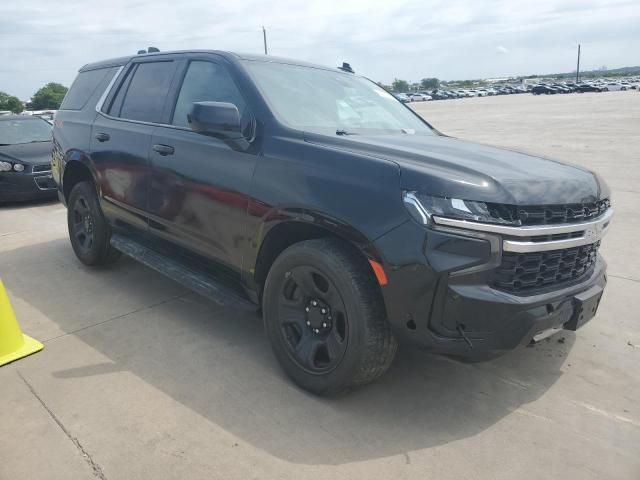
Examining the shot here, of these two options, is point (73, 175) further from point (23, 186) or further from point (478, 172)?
point (478, 172)

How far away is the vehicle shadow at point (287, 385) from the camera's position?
8.72 feet

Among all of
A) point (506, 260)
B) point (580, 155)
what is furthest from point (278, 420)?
point (580, 155)

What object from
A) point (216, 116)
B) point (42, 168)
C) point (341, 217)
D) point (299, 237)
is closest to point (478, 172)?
point (341, 217)

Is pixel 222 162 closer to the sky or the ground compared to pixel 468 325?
closer to the sky

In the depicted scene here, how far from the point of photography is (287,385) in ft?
10.2

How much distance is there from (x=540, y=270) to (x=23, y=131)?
9.41 metres

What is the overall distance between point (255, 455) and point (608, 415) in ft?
6.10

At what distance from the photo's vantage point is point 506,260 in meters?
2.40

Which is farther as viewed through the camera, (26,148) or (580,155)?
(580,155)

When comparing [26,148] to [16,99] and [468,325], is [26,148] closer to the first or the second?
[468,325]

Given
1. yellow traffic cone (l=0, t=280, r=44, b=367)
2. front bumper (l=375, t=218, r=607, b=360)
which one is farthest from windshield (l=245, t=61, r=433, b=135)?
yellow traffic cone (l=0, t=280, r=44, b=367)

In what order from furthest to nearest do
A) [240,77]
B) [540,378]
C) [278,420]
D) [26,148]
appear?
1. [26,148]
2. [240,77]
3. [540,378]
4. [278,420]

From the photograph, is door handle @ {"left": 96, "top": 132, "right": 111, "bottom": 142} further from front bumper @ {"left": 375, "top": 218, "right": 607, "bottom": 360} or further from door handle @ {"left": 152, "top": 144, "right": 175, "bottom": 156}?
front bumper @ {"left": 375, "top": 218, "right": 607, "bottom": 360}

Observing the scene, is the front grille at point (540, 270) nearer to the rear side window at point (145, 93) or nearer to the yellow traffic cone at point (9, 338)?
the rear side window at point (145, 93)
